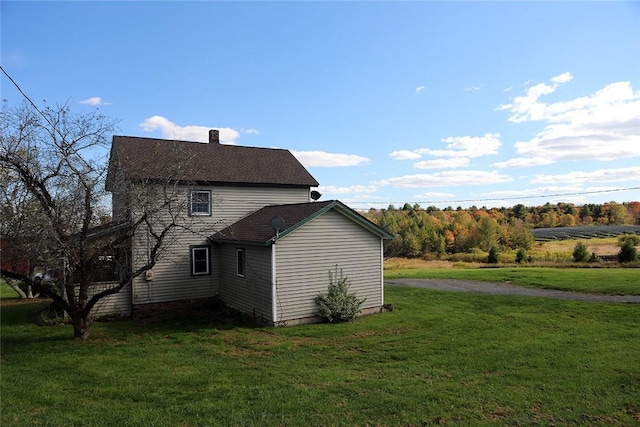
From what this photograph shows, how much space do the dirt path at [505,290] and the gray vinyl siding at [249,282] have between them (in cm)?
1252

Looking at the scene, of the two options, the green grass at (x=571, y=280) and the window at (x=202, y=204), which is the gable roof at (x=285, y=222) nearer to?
the window at (x=202, y=204)

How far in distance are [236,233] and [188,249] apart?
2512mm

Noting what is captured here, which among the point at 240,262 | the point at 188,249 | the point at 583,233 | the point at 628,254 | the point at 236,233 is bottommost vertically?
the point at 628,254

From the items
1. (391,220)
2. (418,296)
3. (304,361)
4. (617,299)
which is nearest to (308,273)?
(304,361)

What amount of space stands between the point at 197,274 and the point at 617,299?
18.5 meters

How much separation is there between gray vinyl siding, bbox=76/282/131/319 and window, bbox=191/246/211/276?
2646 mm

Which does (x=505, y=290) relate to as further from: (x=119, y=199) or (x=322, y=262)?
(x=119, y=199)

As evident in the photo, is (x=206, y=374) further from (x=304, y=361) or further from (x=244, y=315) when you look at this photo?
(x=244, y=315)

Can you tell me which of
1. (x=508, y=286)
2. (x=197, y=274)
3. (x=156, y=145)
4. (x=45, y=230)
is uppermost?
(x=156, y=145)

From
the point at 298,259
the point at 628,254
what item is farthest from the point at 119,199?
the point at 628,254

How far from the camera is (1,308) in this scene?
19141mm

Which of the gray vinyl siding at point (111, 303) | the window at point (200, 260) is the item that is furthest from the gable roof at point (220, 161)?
the gray vinyl siding at point (111, 303)

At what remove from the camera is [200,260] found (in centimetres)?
1864

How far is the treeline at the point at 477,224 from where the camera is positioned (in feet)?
224
